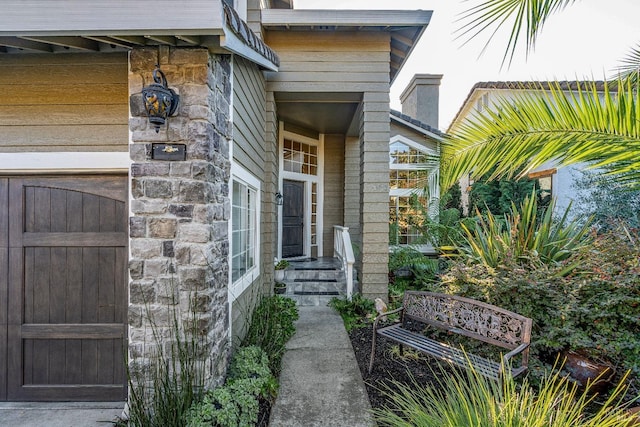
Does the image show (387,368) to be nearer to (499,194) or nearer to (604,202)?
(604,202)

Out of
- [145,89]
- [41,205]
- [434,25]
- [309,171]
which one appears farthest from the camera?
[309,171]

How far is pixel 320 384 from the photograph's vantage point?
123 inches

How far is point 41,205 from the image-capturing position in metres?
2.76

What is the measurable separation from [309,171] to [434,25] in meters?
3.67

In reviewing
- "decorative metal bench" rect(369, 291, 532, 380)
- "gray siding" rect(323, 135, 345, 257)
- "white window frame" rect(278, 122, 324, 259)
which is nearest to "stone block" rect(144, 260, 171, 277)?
"decorative metal bench" rect(369, 291, 532, 380)

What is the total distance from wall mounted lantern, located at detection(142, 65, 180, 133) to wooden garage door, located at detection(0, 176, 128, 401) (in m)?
0.73

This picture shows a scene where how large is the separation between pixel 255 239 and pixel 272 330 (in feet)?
4.39

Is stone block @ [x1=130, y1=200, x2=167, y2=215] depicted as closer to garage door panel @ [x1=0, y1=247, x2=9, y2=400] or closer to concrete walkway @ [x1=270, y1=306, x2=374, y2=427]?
garage door panel @ [x1=0, y1=247, x2=9, y2=400]

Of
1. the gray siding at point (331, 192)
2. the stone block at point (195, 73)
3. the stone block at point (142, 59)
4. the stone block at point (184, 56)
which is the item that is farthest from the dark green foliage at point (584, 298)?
the gray siding at point (331, 192)

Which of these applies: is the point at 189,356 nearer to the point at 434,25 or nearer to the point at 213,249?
the point at 213,249

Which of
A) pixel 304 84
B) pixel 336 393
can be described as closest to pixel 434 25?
pixel 304 84

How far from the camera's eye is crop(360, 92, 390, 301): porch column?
5.03 metres

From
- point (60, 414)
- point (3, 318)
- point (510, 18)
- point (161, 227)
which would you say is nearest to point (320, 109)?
point (510, 18)

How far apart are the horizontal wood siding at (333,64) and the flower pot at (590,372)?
13.2 feet
